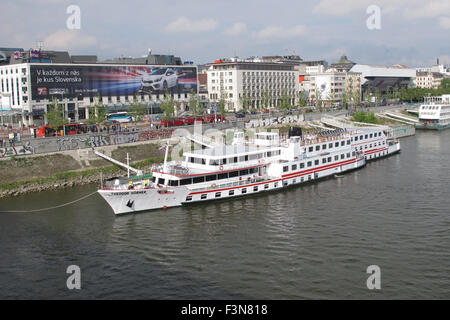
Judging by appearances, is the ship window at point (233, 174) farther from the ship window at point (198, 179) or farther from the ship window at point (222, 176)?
the ship window at point (198, 179)

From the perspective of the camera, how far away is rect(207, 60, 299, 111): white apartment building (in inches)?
5650

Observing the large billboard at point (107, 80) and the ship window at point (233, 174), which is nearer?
the ship window at point (233, 174)

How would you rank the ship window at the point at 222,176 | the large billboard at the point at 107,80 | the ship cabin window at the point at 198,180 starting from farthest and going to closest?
the large billboard at the point at 107,80 < the ship window at the point at 222,176 < the ship cabin window at the point at 198,180

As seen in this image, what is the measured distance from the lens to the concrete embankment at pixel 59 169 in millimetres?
54344

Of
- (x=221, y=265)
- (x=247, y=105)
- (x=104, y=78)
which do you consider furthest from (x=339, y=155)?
(x=247, y=105)

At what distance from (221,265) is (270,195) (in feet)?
67.3

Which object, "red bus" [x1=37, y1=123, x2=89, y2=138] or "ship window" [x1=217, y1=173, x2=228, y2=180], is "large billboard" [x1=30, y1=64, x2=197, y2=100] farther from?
"ship window" [x1=217, y1=173, x2=228, y2=180]

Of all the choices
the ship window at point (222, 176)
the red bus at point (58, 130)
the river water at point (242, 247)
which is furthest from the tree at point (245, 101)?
the ship window at point (222, 176)

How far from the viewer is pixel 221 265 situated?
3209 cm

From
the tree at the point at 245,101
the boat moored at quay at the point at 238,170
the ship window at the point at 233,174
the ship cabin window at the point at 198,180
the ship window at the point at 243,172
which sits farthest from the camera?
the tree at the point at 245,101

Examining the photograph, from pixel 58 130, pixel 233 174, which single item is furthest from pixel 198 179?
pixel 58 130

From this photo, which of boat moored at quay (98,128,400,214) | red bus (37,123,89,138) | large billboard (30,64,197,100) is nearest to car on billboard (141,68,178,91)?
large billboard (30,64,197,100)

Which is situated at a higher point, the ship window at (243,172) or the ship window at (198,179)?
the ship window at (243,172)
